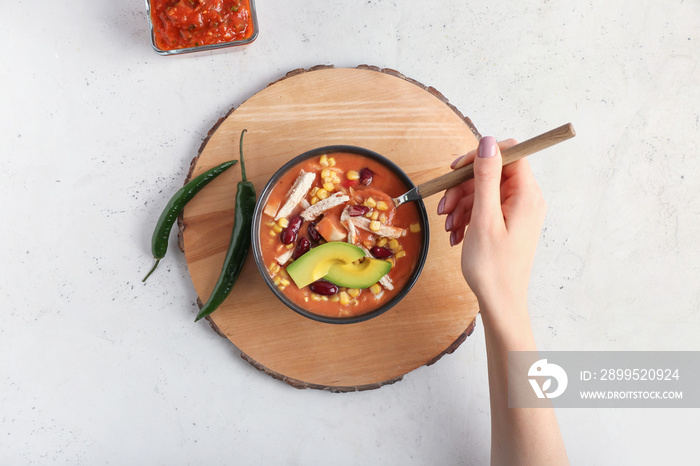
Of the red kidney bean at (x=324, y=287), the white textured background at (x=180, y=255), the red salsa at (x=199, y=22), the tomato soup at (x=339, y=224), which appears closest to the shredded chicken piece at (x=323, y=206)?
the tomato soup at (x=339, y=224)

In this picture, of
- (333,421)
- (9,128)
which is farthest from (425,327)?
(9,128)

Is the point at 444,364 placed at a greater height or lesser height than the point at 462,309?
lesser

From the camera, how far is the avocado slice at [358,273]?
2.70 meters

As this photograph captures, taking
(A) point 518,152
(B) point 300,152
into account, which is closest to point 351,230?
(B) point 300,152

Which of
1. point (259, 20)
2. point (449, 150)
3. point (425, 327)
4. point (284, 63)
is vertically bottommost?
point (425, 327)

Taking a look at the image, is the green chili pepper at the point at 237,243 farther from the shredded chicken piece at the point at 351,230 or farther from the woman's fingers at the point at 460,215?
the woman's fingers at the point at 460,215

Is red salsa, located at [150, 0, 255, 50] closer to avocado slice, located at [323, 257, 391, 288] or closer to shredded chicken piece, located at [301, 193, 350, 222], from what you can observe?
shredded chicken piece, located at [301, 193, 350, 222]

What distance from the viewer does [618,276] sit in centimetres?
362

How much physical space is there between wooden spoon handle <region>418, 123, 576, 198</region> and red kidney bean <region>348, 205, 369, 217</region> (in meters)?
0.32

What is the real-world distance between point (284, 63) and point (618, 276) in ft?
9.17

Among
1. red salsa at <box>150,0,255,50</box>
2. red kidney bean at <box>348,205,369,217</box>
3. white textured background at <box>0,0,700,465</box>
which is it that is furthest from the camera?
white textured background at <box>0,0,700,465</box>

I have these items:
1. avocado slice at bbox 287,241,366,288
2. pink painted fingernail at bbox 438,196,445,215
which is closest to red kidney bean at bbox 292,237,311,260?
avocado slice at bbox 287,241,366,288

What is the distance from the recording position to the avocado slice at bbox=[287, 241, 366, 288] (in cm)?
270

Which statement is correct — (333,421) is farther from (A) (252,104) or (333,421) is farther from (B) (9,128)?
(B) (9,128)
